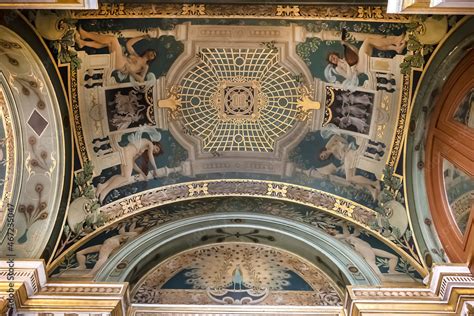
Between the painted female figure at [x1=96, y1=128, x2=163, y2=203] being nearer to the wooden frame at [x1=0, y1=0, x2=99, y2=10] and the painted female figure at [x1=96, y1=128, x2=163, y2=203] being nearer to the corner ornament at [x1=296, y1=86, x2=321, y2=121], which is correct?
the corner ornament at [x1=296, y1=86, x2=321, y2=121]

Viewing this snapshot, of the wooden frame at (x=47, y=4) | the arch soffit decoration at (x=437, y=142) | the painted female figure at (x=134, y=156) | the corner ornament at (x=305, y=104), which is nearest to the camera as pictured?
the wooden frame at (x=47, y=4)

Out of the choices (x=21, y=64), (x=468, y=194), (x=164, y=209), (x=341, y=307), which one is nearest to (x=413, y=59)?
(x=468, y=194)

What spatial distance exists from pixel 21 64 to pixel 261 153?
4.51 meters

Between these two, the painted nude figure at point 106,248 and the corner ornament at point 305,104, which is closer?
the painted nude figure at point 106,248

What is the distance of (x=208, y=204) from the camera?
11805mm

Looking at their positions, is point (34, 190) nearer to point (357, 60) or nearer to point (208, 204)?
point (208, 204)

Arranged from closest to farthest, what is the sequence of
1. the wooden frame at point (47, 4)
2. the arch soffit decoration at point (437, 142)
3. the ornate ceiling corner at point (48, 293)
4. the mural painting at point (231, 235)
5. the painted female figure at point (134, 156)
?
the wooden frame at point (47, 4), the ornate ceiling corner at point (48, 293), the arch soffit decoration at point (437, 142), the mural painting at point (231, 235), the painted female figure at point (134, 156)

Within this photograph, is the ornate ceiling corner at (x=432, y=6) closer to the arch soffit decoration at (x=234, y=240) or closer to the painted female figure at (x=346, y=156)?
the painted female figure at (x=346, y=156)

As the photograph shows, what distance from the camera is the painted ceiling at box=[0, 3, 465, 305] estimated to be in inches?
404

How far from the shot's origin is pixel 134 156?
1150 centimetres

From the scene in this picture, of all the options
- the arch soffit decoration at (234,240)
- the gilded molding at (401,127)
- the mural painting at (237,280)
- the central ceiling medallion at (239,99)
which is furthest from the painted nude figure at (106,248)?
the gilded molding at (401,127)

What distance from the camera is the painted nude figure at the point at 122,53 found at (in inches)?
405

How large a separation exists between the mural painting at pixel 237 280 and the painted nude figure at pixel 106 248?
0.79 metres

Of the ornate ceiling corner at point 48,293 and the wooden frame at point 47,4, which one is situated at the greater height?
the wooden frame at point 47,4
